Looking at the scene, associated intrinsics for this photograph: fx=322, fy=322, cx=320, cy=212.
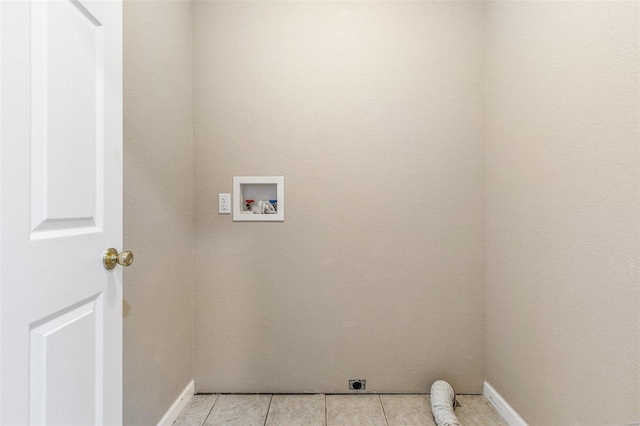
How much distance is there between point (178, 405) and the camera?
171 cm

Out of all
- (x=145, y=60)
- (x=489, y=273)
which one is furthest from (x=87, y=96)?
(x=489, y=273)

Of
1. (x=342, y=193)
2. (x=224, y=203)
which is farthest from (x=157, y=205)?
(x=342, y=193)

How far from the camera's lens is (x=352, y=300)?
1.91 m

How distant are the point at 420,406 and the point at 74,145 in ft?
6.44

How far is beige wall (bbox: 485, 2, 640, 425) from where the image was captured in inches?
41.5

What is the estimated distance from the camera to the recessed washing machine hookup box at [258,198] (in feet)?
6.23

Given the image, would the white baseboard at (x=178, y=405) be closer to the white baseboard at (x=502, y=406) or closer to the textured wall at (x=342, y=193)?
the textured wall at (x=342, y=193)

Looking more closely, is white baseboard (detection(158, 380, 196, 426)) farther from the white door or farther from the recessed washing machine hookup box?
the recessed washing machine hookup box

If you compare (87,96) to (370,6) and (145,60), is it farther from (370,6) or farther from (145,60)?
(370,6)

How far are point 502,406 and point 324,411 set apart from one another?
94 centimetres

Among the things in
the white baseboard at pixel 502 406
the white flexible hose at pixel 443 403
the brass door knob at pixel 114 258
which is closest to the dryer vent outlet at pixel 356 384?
the white flexible hose at pixel 443 403

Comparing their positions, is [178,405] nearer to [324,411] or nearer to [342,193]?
[324,411]

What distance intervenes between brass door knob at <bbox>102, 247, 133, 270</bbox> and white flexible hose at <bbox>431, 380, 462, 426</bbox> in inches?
61.7

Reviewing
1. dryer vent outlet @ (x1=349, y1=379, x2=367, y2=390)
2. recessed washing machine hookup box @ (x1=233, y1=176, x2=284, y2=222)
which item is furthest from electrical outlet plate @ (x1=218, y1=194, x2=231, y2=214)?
dryer vent outlet @ (x1=349, y1=379, x2=367, y2=390)
